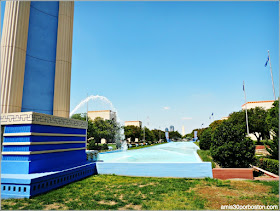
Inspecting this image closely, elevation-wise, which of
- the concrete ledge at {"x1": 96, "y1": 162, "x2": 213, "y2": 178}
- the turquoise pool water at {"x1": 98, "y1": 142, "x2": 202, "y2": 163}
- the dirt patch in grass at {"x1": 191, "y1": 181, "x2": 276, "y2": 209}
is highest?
the concrete ledge at {"x1": 96, "y1": 162, "x2": 213, "y2": 178}

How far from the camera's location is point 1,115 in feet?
29.6

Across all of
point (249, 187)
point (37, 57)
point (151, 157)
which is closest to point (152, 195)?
point (249, 187)

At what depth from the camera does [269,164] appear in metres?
11.6

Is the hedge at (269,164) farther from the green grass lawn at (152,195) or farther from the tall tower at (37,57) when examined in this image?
the tall tower at (37,57)

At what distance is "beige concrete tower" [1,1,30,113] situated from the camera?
933 cm

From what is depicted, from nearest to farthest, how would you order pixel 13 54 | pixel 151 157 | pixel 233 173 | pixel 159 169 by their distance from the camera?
pixel 13 54 < pixel 233 173 < pixel 159 169 < pixel 151 157

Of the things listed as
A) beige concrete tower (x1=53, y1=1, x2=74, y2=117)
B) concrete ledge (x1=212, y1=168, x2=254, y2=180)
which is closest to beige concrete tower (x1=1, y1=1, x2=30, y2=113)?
beige concrete tower (x1=53, y1=1, x2=74, y2=117)

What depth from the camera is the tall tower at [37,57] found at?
9531mm

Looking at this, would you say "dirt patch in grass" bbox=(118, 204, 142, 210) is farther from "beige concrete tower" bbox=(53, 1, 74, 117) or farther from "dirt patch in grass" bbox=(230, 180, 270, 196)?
"beige concrete tower" bbox=(53, 1, 74, 117)

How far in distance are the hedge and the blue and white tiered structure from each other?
10421mm

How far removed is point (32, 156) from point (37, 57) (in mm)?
5559

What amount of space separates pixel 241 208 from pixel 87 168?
7.88 meters

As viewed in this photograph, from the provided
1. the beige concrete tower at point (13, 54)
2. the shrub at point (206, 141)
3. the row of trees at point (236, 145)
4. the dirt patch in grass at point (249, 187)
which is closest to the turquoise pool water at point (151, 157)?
the shrub at point (206, 141)

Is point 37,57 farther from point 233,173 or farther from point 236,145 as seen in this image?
point 233,173
